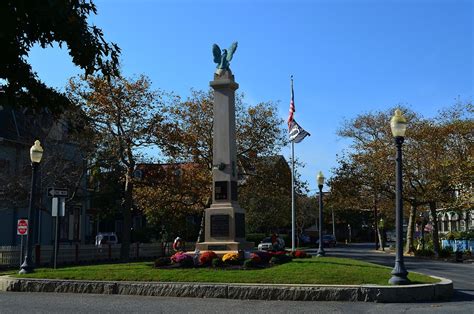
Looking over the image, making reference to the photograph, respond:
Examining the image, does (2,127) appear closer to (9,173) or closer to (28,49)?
(9,173)

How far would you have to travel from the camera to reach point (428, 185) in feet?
130

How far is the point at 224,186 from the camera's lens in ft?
67.1

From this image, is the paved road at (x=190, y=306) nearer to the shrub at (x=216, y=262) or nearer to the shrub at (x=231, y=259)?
the shrub at (x=216, y=262)

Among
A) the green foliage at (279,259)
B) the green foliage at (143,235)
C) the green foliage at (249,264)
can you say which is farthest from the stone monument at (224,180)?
the green foliage at (143,235)

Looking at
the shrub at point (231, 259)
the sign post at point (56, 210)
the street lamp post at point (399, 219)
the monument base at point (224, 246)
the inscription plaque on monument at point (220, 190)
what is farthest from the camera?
the sign post at point (56, 210)

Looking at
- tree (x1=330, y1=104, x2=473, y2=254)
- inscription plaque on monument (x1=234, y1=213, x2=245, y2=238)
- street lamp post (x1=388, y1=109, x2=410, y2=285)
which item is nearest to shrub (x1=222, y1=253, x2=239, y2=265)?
inscription plaque on monument (x1=234, y1=213, x2=245, y2=238)

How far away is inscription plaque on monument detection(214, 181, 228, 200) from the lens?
2036cm

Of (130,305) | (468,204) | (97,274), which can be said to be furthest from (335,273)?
(468,204)

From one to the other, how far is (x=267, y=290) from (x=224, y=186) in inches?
303

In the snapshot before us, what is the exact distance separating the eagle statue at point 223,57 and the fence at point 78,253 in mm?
12964

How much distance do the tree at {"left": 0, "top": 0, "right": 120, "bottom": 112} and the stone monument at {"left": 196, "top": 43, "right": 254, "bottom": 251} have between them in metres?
13.7

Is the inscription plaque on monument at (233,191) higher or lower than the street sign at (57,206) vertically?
higher

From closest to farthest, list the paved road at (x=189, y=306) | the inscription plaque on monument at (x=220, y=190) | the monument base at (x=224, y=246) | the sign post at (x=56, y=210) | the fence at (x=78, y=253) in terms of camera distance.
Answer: the paved road at (x=189, y=306)
the monument base at (x=224, y=246)
the inscription plaque on monument at (x=220, y=190)
the sign post at (x=56, y=210)
the fence at (x=78, y=253)

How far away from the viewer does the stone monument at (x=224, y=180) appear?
64.7 ft
